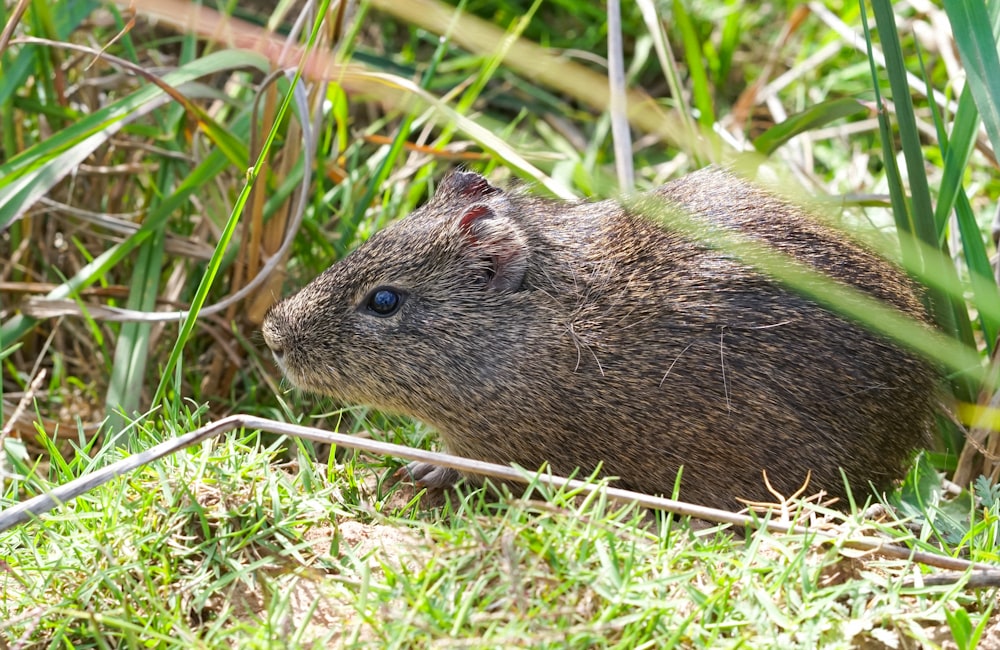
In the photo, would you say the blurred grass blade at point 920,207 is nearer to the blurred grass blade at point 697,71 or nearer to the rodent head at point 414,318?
the rodent head at point 414,318

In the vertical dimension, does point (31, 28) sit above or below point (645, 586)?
above

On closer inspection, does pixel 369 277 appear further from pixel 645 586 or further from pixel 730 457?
pixel 645 586

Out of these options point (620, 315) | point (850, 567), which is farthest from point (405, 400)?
point (850, 567)

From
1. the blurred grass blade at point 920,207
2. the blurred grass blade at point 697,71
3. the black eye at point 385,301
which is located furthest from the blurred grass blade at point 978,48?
the black eye at point 385,301

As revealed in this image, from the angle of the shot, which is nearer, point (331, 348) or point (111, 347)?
point (331, 348)

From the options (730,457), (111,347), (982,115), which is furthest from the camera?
(111,347)

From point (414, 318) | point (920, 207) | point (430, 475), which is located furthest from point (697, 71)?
point (430, 475)

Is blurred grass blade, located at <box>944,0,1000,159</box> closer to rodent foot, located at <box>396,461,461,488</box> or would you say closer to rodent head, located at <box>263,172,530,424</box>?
rodent head, located at <box>263,172,530,424</box>

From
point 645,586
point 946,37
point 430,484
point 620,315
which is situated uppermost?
point 946,37
